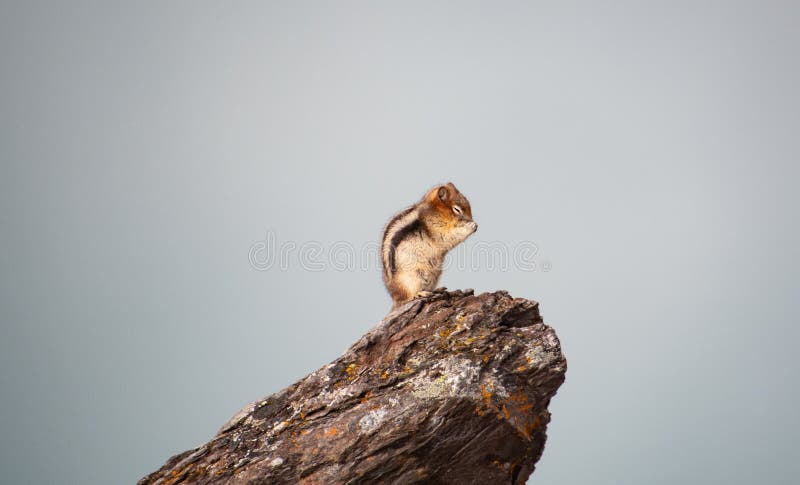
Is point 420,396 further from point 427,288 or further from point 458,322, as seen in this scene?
point 427,288

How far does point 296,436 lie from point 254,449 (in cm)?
59

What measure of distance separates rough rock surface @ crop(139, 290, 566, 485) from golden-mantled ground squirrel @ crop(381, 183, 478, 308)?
5.46 ft

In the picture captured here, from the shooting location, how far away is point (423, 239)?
41.0ft

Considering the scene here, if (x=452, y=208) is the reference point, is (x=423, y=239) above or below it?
below

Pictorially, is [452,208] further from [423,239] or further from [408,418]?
[408,418]

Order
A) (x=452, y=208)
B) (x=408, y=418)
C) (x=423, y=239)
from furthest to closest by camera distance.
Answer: (x=452, y=208)
(x=423, y=239)
(x=408, y=418)

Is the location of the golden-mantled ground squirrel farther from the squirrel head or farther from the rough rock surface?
the rough rock surface

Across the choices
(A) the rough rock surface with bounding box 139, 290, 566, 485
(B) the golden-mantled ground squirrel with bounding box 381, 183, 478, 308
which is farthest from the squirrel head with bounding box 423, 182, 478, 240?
(A) the rough rock surface with bounding box 139, 290, 566, 485

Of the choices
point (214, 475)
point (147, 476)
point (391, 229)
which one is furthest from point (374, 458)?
point (391, 229)

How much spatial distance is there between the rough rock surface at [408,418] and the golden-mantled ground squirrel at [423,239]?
166 centimetres

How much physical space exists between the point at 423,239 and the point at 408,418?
150 inches

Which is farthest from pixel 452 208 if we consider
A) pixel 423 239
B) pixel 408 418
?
pixel 408 418

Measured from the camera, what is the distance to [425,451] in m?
9.45

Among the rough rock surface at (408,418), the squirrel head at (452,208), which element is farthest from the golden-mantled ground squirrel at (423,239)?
the rough rock surface at (408,418)
